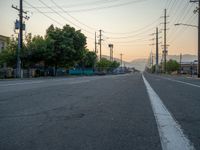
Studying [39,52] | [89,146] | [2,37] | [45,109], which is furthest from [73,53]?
[89,146]

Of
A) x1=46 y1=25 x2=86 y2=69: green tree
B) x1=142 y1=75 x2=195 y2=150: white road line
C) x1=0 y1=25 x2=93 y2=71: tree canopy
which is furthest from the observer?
x1=46 y1=25 x2=86 y2=69: green tree

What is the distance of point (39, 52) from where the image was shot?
52.3 metres

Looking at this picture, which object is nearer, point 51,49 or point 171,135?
point 171,135

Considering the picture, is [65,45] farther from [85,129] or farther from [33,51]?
[85,129]

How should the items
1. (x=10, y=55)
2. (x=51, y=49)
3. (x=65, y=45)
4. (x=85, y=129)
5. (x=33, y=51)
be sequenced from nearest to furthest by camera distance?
(x=85, y=129) → (x=33, y=51) → (x=10, y=55) → (x=51, y=49) → (x=65, y=45)

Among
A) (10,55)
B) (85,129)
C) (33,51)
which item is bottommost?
(85,129)

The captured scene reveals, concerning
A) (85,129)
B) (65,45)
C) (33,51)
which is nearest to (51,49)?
(65,45)

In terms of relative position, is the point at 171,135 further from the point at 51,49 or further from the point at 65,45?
the point at 65,45

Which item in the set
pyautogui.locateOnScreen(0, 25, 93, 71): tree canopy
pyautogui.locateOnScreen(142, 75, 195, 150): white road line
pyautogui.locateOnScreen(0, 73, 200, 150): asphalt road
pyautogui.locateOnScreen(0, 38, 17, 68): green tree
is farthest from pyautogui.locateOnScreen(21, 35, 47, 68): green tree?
pyautogui.locateOnScreen(142, 75, 195, 150): white road line

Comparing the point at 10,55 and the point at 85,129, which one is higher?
the point at 10,55

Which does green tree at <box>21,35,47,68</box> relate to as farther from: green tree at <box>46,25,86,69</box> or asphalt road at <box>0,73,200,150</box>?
asphalt road at <box>0,73,200,150</box>

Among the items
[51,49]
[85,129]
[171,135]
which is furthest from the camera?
[51,49]

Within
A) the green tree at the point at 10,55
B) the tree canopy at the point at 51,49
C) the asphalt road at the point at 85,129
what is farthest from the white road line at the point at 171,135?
the green tree at the point at 10,55

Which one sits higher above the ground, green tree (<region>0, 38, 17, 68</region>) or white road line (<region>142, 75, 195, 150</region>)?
green tree (<region>0, 38, 17, 68</region>)
